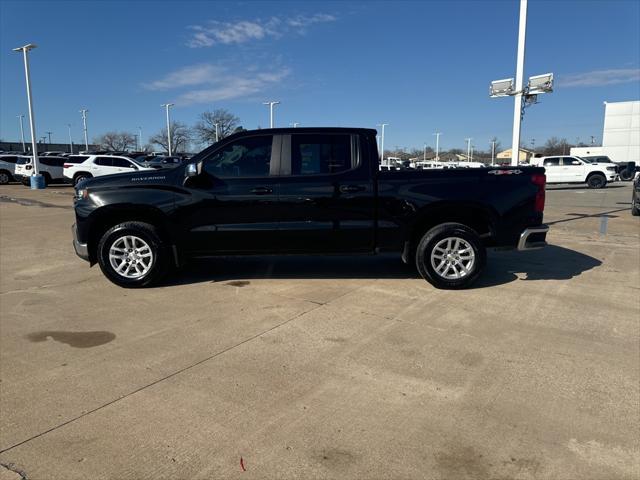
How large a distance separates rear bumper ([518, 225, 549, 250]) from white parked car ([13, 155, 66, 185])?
27.6 metres

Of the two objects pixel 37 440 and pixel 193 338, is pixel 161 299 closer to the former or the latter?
pixel 193 338

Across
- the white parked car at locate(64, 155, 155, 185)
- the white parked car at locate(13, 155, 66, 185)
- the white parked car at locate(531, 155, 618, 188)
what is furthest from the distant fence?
the white parked car at locate(531, 155, 618, 188)

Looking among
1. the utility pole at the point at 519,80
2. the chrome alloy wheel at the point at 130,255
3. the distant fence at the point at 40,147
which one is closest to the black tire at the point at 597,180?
the utility pole at the point at 519,80

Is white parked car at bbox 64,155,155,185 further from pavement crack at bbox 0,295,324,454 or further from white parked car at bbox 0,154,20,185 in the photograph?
pavement crack at bbox 0,295,324,454

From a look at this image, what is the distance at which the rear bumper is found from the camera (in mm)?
5828

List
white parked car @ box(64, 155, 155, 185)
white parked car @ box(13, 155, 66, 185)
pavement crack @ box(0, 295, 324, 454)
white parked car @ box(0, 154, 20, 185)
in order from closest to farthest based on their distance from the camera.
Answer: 1. pavement crack @ box(0, 295, 324, 454)
2. white parked car @ box(64, 155, 155, 185)
3. white parked car @ box(13, 155, 66, 185)
4. white parked car @ box(0, 154, 20, 185)

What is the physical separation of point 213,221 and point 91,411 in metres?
2.98

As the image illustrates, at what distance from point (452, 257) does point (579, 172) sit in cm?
2607

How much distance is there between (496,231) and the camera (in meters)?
5.86

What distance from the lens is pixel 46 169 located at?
88.5ft

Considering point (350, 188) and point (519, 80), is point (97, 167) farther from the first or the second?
point (350, 188)

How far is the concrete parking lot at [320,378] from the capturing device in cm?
259

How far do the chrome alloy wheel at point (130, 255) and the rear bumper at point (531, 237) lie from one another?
456 cm

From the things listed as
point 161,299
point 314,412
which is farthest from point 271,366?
point 161,299
